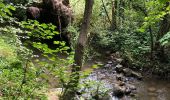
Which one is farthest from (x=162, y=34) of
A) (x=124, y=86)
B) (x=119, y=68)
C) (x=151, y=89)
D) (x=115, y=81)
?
(x=124, y=86)

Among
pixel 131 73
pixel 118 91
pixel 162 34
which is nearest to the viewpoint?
pixel 118 91

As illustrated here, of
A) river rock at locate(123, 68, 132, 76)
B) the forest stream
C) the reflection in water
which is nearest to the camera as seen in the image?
the forest stream

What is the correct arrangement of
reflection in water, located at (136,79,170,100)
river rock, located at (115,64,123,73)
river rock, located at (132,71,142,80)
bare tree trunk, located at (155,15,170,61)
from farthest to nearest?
bare tree trunk, located at (155,15,170,61)
river rock, located at (115,64,123,73)
river rock, located at (132,71,142,80)
reflection in water, located at (136,79,170,100)

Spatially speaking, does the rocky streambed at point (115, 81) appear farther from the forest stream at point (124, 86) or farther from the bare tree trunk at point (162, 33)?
the bare tree trunk at point (162, 33)

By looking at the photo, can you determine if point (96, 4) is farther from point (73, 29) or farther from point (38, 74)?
point (38, 74)

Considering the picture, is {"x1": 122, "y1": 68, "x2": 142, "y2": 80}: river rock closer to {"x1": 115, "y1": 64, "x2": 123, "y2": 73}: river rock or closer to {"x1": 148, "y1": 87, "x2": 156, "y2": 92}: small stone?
{"x1": 115, "y1": 64, "x2": 123, "y2": 73}: river rock

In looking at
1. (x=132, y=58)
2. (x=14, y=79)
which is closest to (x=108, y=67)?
(x=132, y=58)

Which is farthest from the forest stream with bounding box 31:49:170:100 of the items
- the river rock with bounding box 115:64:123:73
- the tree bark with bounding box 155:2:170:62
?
the tree bark with bounding box 155:2:170:62

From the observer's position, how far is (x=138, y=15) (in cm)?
1530

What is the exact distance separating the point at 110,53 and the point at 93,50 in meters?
0.89

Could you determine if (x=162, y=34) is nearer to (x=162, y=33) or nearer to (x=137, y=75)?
(x=162, y=33)

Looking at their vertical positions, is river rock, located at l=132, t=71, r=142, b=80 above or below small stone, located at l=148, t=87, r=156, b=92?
above

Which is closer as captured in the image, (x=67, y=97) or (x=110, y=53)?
(x=67, y=97)

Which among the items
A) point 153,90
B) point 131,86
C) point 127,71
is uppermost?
point 127,71
